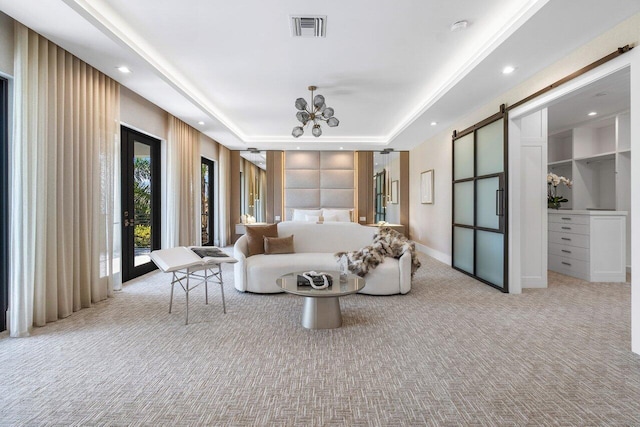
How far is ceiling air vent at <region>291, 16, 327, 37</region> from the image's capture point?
2799 mm

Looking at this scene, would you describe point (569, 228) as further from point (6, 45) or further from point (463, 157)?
point (6, 45)

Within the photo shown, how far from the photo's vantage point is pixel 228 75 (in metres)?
4.08

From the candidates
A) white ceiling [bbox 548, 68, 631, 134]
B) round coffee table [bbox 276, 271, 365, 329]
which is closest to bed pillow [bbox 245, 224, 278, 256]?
round coffee table [bbox 276, 271, 365, 329]

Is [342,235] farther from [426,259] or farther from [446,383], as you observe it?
[446,383]

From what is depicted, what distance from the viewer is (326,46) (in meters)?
3.29

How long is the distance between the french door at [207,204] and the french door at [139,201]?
2108 mm

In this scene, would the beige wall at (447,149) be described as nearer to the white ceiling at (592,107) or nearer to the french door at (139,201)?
the white ceiling at (592,107)

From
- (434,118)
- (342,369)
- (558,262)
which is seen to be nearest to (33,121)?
(342,369)

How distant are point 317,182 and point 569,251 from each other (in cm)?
522

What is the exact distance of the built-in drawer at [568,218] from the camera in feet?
15.1

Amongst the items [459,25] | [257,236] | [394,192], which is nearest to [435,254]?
[394,192]

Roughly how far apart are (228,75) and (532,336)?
169 inches

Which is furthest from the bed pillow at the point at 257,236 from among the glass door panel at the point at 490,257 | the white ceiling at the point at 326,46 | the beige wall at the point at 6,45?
the glass door panel at the point at 490,257

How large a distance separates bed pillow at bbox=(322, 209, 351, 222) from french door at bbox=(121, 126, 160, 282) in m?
3.67
